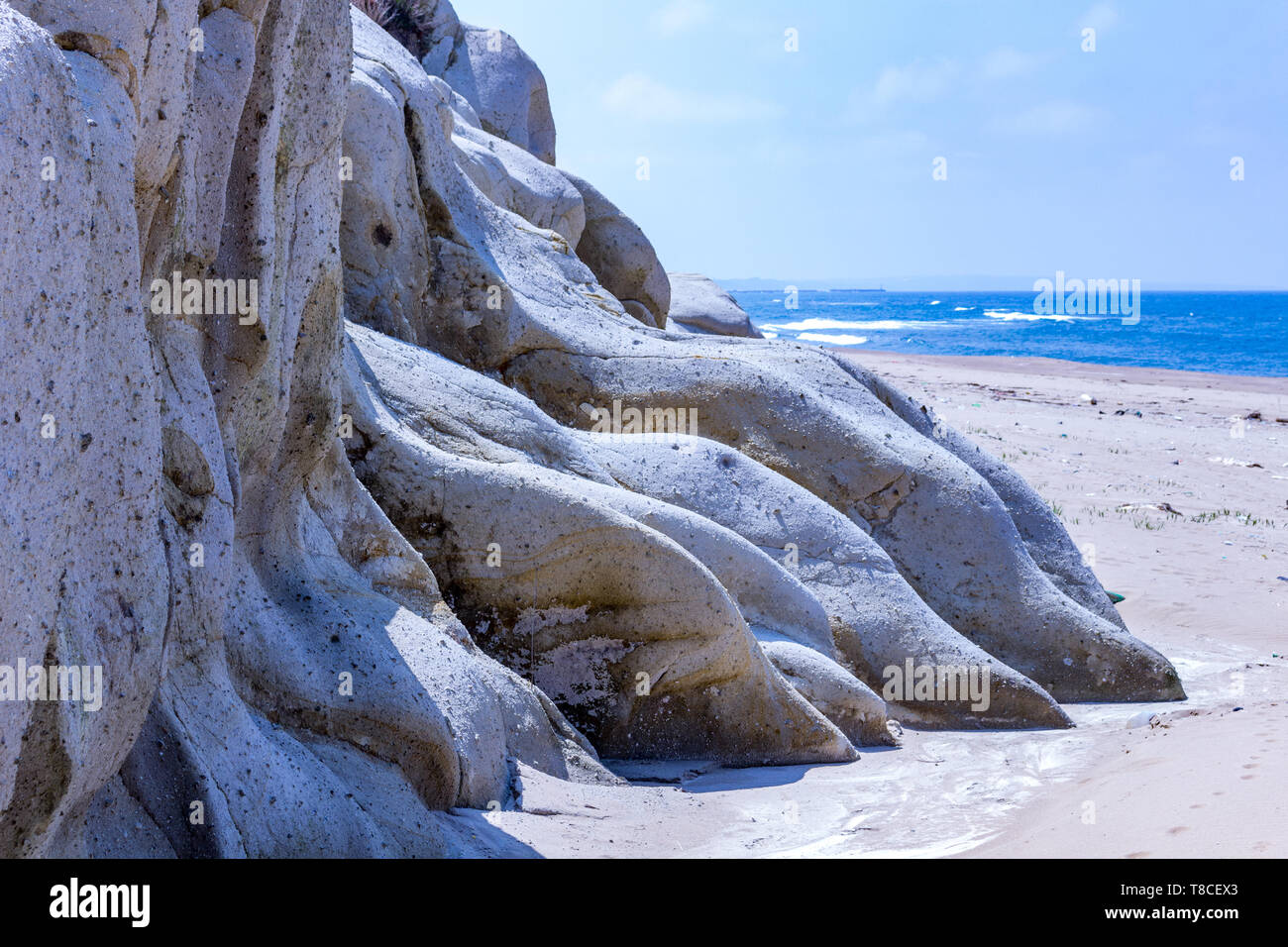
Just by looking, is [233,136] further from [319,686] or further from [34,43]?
[319,686]

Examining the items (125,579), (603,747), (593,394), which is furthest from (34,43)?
(593,394)

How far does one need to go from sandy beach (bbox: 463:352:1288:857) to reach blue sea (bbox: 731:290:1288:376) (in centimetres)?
2721

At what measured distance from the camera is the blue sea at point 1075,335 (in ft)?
162

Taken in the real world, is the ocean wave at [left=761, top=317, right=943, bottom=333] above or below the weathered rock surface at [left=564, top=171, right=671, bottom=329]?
above

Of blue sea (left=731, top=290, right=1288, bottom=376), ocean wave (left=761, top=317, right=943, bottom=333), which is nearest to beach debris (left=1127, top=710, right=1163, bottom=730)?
→ blue sea (left=731, top=290, right=1288, bottom=376)

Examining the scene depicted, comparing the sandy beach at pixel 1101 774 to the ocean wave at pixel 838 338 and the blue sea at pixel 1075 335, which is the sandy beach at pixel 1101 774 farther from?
the ocean wave at pixel 838 338

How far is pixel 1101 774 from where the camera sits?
5.64 m

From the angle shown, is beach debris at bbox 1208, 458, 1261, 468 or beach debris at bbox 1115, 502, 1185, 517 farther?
beach debris at bbox 1208, 458, 1261, 468

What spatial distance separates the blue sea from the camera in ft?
162

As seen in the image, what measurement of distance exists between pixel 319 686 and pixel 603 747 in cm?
222

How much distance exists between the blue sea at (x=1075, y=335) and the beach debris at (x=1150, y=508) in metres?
25.7

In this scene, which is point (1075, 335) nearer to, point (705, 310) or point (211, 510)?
point (705, 310)

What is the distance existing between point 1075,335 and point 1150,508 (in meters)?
53.2

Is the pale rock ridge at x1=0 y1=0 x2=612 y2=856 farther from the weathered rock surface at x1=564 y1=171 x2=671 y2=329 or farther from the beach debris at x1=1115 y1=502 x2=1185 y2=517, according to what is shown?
the beach debris at x1=1115 y1=502 x2=1185 y2=517
